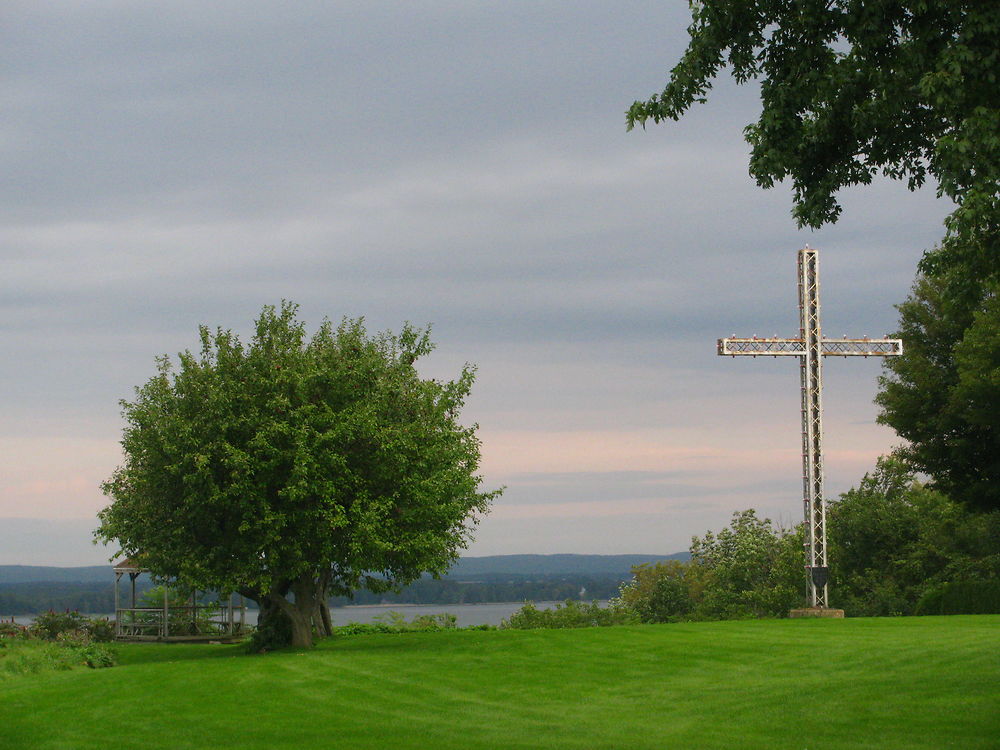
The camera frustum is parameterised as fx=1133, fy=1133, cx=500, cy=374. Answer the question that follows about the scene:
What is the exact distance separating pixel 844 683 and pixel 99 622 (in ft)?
101

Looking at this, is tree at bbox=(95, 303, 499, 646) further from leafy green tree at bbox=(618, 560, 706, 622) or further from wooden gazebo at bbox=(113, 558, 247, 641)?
leafy green tree at bbox=(618, 560, 706, 622)

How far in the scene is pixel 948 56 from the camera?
12.2m

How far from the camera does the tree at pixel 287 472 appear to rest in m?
28.0

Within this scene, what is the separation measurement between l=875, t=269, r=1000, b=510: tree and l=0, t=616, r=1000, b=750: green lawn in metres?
5.80

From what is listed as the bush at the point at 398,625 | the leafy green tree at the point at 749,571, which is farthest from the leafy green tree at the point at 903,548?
the bush at the point at 398,625

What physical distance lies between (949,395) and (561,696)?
19.2 metres

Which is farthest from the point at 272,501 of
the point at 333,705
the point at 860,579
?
the point at 860,579

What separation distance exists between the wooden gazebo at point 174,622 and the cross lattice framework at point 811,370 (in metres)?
21.1

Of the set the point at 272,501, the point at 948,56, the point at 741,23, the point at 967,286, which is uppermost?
the point at 741,23

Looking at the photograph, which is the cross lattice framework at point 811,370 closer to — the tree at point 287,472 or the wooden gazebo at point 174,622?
the tree at point 287,472

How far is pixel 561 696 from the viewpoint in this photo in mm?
20281

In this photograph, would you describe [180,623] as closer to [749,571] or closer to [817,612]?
[817,612]

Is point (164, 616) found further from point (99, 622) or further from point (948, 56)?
point (948, 56)

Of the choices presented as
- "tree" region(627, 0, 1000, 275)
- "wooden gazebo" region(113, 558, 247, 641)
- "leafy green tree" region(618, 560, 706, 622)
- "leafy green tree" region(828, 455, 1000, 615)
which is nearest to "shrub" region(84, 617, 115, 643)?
"wooden gazebo" region(113, 558, 247, 641)
